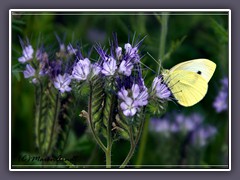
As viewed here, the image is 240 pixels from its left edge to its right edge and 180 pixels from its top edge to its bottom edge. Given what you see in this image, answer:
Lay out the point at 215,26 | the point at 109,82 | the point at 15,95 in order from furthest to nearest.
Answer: the point at 15,95 < the point at 215,26 < the point at 109,82

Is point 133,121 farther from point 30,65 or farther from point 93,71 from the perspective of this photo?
point 30,65

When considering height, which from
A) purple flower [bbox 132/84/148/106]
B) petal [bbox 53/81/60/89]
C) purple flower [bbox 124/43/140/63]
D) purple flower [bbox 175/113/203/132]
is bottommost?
purple flower [bbox 175/113/203/132]

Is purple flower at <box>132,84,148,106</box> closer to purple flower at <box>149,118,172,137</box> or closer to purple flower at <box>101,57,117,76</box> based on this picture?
purple flower at <box>101,57,117,76</box>

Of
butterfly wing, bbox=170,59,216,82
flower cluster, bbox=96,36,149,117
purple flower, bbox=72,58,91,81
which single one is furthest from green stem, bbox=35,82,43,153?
butterfly wing, bbox=170,59,216,82

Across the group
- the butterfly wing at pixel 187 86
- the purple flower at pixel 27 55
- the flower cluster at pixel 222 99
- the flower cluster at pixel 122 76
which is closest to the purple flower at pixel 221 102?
the flower cluster at pixel 222 99

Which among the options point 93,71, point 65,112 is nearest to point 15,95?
point 65,112

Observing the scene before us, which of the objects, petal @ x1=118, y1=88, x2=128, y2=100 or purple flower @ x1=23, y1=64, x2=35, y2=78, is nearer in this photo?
petal @ x1=118, y1=88, x2=128, y2=100

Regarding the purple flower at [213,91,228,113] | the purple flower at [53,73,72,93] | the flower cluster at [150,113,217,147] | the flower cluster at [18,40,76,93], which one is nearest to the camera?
the purple flower at [53,73,72,93]
